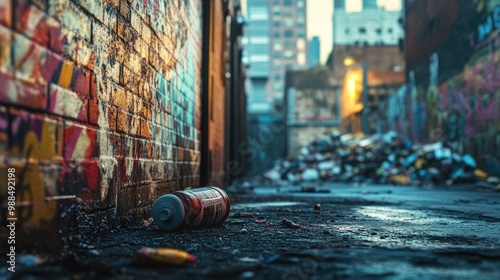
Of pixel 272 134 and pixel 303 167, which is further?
pixel 272 134

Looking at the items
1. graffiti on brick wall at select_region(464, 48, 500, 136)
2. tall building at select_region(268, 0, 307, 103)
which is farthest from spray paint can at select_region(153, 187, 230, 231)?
tall building at select_region(268, 0, 307, 103)

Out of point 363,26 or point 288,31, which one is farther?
point 288,31

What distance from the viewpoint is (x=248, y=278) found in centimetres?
192

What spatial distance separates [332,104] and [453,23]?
1698 centimetres

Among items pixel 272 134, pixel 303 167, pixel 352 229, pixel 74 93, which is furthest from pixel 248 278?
pixel 272 134

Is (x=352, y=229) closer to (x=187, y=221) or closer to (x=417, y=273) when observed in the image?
(x=187, y=221)

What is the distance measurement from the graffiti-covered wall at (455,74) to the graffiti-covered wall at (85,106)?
9.91 m

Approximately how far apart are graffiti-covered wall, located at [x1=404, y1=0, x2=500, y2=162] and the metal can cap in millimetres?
10674

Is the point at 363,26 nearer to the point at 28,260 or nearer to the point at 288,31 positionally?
the point at 288,31

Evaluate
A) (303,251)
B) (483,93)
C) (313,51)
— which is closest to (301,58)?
(313,51)

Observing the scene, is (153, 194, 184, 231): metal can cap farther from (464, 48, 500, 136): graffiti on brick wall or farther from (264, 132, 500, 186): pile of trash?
(464, 48, 500, 136): graffiti on brick wall

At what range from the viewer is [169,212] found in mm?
3303

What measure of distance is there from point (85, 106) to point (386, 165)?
46.2 ft

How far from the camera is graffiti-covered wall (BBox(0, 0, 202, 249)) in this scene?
2.00 meters
